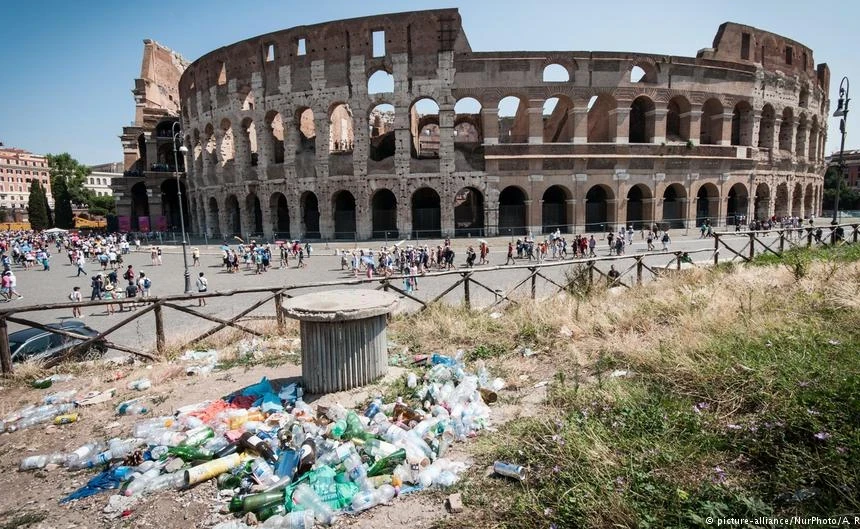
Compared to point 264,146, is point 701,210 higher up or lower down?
lower down

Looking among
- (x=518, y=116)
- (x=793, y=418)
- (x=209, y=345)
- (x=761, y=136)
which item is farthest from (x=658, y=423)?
(x=761, y=136)

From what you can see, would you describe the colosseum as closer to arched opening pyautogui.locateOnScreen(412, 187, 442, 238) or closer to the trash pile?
arched opening pyautogui.locateOnScreen(412, 187, 442, 238)

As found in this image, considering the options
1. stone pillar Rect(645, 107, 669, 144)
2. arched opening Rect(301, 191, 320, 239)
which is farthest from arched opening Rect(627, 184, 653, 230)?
arched opening Rect(301, 191, 320, 239)

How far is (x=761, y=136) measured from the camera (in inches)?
1235

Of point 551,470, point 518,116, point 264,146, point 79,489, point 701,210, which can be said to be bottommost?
point 79,489

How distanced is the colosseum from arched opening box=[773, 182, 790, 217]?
133 mm

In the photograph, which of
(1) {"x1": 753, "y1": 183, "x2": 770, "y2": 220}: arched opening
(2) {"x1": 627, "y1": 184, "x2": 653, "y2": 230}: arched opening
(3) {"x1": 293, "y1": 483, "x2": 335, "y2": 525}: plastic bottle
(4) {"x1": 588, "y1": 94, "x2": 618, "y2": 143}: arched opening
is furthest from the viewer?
(1) {"x1": 753, "y1": 183, "x2": 770, "y2": 220}: arched opening

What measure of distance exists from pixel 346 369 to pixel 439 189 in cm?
2240

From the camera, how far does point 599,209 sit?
2881cm

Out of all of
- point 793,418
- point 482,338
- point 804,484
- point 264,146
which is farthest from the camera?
point 264,146

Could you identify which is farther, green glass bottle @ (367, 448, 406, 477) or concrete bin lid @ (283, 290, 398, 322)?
concrete bin lid @ (283, 290, 398, 322)

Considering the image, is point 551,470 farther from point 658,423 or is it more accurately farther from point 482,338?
point 482,338

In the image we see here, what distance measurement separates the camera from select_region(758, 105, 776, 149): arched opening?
30344 millimetres

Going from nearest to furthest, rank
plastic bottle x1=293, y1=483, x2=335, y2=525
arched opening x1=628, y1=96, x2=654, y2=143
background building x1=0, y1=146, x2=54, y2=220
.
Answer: plastic bottle x1=293, y1=483, x2=335, y2=525, arched opening x1=628, y1=96, x2=654, y2=143, background building x1=0, y1=146, x2=54, y2=220
